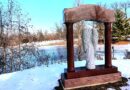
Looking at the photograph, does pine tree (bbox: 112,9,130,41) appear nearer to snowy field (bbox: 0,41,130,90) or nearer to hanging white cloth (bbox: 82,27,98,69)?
snowy field (bbox: 0,41,130,90)

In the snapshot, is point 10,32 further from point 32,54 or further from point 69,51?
point 69,51

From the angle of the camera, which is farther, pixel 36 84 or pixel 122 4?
pixel 122 4

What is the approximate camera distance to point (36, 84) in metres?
7.40

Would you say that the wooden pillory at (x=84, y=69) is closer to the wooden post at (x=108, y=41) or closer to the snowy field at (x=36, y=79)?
the wooden post at (x=108, y=41)

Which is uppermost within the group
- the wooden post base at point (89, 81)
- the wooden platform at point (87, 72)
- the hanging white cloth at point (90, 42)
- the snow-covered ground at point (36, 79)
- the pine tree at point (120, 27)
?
the pine tree at point (120, 27)

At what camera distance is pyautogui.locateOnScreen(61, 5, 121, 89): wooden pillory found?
21.0 ft

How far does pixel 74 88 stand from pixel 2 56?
37.2ft

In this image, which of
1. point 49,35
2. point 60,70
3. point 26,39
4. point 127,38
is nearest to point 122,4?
point 127,38

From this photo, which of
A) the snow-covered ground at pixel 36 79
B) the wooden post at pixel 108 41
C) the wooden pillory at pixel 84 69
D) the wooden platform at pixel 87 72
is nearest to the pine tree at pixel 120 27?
the snow-covered ground at pixel 36 79

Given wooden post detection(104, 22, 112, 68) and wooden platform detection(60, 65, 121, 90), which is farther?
wooden post detection(104, 22, 112, 68)

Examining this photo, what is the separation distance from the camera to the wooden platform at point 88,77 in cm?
643

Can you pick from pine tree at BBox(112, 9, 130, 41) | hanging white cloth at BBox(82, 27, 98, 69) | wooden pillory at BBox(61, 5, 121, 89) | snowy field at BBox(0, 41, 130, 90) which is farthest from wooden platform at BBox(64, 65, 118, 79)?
pine tree at BBox(112, 9, 130, 41)

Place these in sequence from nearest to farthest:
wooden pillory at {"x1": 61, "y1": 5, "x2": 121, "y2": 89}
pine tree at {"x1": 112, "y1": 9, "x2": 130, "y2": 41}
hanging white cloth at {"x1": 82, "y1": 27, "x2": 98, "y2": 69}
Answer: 1. wooden pillory at {"x1": 61, "y1": 5, "x2": 121, "y2": 89}
2. hanging white cloth at {"x1": 82, "y1": 27, "x2": 98, "y2": 69}
3. pine tree at {"x1": 112, "y1": 9, "x2": 130, "y2": 41}

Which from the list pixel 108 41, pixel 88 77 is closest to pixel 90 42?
pixel 108 41
